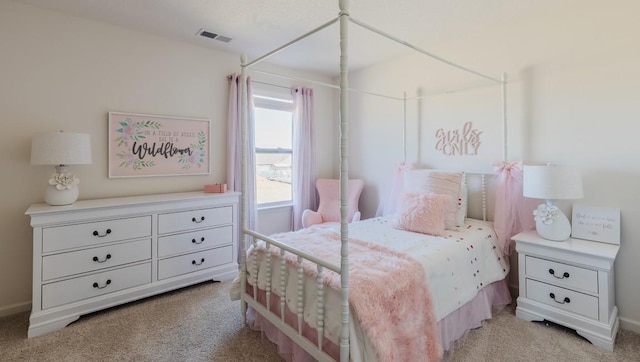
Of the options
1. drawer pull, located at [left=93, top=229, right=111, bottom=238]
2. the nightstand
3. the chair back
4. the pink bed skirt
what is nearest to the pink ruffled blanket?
the pink bed skirt

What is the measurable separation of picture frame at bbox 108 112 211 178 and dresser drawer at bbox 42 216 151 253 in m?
0.59

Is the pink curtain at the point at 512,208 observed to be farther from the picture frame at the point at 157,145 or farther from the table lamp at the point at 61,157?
the table lamp at the point at 61,157

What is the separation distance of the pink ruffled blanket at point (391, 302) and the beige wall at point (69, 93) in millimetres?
2147

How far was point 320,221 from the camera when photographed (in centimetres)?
377

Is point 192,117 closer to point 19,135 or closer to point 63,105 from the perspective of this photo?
point 63,105

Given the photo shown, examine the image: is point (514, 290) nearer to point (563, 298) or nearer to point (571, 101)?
point (563, 298)

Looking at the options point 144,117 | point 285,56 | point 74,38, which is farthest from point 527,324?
point 74,38

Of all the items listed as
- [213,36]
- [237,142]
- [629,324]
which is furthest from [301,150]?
[629,324]

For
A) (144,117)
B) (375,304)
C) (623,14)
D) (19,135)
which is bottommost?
(375,304)

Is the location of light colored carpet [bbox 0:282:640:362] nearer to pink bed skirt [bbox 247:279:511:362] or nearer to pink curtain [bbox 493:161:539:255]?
pink bed skirt [bbox 247:279:511:362]

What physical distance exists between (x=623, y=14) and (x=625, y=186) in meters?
1.23

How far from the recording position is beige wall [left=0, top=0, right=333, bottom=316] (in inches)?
93.9

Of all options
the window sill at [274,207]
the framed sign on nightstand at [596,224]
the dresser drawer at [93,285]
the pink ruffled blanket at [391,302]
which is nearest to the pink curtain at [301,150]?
the window sill at [274,207]

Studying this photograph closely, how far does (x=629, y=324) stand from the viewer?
2170 mm
